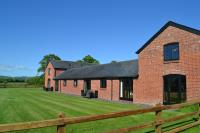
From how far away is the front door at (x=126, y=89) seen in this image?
27513 mm

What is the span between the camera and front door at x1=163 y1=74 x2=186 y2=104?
21438 millimetres

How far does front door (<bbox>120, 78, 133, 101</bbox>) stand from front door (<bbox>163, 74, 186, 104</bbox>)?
528cm

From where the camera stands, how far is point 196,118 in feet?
43.5

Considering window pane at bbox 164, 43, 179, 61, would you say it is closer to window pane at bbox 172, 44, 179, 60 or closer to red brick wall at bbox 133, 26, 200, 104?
window pane at bbox 172, 44, 179, 60

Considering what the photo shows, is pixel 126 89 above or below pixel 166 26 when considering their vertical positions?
below

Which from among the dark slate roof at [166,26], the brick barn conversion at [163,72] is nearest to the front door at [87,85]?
the brick barn conversion at [163,72]

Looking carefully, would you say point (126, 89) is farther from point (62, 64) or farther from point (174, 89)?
point (62, 64)

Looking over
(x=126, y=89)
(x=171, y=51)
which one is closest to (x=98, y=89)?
(x=126, y=89)

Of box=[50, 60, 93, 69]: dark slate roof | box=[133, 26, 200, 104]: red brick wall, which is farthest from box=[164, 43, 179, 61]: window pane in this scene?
box=[50, 60, 93, 69]: dark slate roof

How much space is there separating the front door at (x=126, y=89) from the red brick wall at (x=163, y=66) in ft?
4.06

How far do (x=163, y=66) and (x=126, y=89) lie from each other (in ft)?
20.5

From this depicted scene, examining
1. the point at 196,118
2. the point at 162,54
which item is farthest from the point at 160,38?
the point at 196,118

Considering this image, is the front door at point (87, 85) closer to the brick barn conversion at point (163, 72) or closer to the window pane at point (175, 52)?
the brick barn conversion at point (163, 72)

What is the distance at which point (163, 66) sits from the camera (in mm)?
23281
